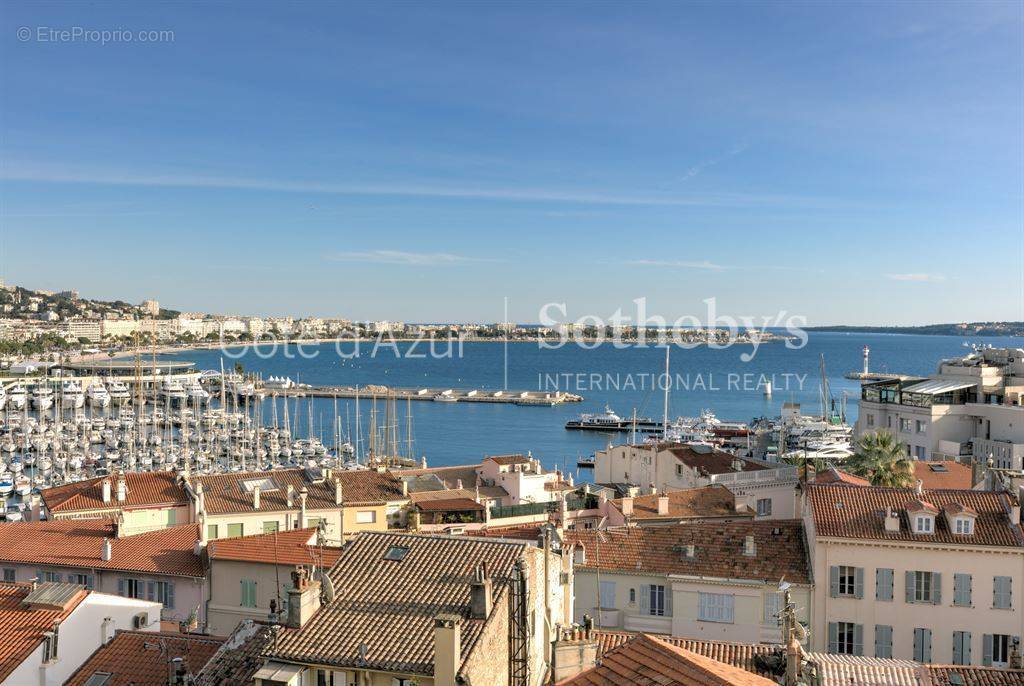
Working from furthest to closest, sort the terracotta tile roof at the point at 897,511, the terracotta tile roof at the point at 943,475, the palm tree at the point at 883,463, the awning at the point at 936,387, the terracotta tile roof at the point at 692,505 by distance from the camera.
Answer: the awning at the point at 936,387
the terracotta tile roof at the point at 943,475
the palm tree at the point at 883,463
the terracotta tile roof at the point at 692,505
the terracotta tile roof at the point at 897,511

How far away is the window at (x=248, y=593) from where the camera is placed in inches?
876

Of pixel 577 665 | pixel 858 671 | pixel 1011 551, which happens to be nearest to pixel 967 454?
pixel 1011 551

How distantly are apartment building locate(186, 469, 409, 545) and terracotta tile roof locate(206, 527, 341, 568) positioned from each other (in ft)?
17.1

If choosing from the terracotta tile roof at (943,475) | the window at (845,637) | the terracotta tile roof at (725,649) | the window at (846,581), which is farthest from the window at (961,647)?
the terracotta tile roof at (943,475)

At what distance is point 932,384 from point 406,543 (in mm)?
52816

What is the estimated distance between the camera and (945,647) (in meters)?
20.9

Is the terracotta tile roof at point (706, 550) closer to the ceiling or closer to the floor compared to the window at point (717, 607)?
closer to the ceiling

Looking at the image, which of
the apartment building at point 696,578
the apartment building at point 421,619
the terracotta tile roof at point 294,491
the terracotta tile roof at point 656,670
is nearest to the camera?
the terracotta tile roof at point 656,670

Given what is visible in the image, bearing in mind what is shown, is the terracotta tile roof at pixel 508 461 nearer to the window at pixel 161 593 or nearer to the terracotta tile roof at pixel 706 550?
the terracotta tile roof at pixel 706 550

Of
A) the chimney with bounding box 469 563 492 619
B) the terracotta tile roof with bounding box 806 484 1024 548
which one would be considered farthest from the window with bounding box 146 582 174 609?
the terracotta tile roof with bounding box 806 484 1024 548

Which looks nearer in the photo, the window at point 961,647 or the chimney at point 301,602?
the chimney at point 301,602

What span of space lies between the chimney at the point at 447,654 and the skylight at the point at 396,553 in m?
2.51

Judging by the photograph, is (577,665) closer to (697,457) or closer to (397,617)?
(397,617)

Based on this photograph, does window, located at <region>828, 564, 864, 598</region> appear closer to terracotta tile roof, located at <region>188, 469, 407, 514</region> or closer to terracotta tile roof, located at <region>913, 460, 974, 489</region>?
terracotta tile roof, located at <region>913, 460, 974, 489</region>
